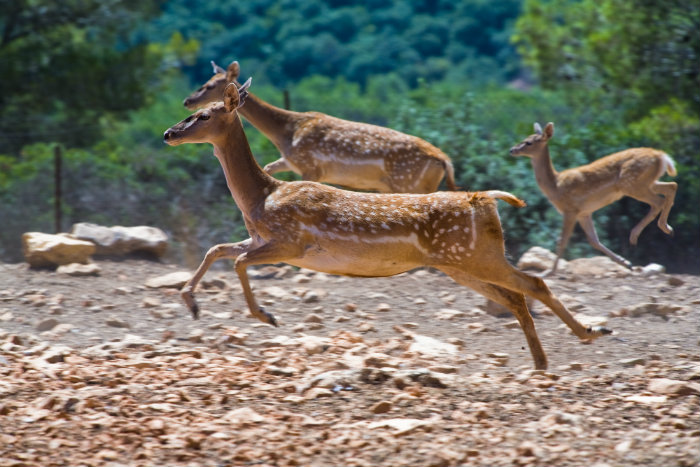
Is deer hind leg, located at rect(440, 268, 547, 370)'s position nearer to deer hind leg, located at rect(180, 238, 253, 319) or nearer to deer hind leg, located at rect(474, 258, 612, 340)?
deer hind leg, located at rect(474, 258, 612, 340)

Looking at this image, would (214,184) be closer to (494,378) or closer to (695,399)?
(494,378)

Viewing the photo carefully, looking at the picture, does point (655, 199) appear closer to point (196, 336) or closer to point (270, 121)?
point (270, 121)

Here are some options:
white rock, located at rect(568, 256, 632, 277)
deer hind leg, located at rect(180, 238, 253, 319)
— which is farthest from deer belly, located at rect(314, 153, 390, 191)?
deer hind leg, located at rect(180, 238, 253, 319)

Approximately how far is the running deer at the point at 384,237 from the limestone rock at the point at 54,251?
3250mm

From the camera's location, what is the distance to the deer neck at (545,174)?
477 inches

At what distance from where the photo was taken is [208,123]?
7.39 meters

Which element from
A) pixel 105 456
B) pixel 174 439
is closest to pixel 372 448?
pixel 174 439

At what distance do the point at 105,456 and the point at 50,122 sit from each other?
15775 millimetres

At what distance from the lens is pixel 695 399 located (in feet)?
19.1

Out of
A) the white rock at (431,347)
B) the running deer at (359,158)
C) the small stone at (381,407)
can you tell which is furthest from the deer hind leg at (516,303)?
the running deer at (359,158)

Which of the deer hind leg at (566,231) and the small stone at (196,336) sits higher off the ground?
the deer hind leg at (566,231)

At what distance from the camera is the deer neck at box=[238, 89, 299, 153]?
1086 cm

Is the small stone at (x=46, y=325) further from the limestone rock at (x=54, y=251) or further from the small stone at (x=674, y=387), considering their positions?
the small stone at (x=674, y=387)

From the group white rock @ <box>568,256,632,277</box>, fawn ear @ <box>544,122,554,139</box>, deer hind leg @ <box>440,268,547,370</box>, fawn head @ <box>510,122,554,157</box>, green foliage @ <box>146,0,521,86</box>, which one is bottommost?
white rock @ <box>568,256,632,277</box>
